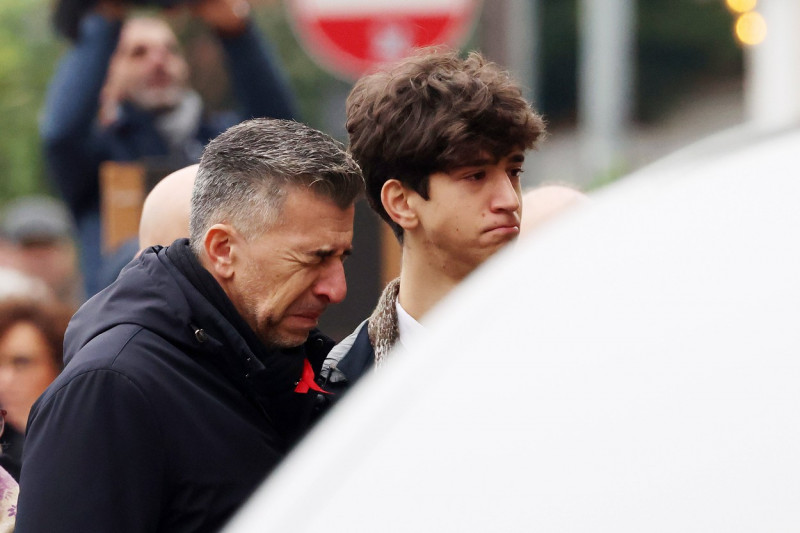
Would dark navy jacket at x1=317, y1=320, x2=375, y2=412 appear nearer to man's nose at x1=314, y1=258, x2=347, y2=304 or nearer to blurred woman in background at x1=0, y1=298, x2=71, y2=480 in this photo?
man's nose at x1=314, y1=258, x2=347, y2=304

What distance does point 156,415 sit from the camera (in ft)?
7.09

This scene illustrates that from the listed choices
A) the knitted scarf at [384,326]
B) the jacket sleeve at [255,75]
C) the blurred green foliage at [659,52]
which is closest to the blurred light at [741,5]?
the jacket sleeve at [255,75]

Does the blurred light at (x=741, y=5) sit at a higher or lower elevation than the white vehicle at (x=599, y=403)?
higher

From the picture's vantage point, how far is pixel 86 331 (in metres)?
2.28

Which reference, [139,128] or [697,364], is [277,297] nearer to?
[697,364]

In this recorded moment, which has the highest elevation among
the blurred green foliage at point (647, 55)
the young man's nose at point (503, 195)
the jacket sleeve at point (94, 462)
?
the blurred green foliage at point (647, 55)

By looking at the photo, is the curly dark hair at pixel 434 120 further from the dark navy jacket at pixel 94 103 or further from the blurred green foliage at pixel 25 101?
the blurred green foliage at pixel 25 101

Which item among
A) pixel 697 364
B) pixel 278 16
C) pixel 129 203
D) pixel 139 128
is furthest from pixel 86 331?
pixel 278 16

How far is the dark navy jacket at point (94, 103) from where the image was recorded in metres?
5.14

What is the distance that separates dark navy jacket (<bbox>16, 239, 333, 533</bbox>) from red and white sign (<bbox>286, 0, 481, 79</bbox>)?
300 cm

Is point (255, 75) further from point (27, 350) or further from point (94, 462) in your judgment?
point (94, 462)

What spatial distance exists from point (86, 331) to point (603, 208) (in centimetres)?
109

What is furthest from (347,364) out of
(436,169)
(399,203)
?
(436,169)

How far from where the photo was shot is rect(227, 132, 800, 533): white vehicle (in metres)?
1.30
